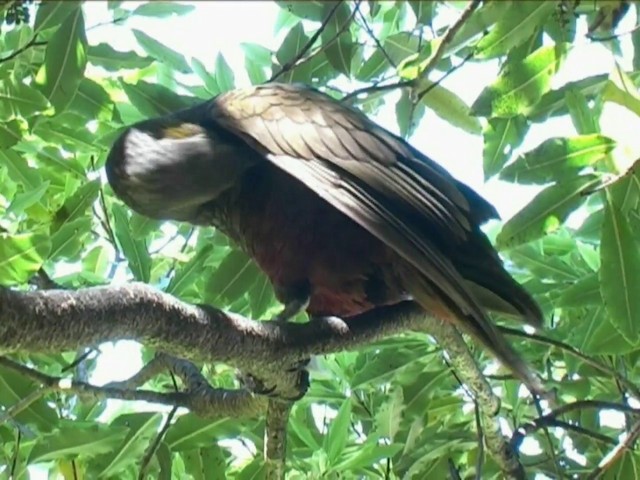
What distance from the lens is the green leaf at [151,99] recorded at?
2.08 metres

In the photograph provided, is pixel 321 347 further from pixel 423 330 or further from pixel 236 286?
pixel 236 286

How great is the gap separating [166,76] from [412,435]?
3.28 ft

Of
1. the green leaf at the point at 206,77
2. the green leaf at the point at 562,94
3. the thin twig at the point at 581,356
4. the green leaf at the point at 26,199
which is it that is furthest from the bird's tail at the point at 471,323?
the green leaf at the point at 206,77

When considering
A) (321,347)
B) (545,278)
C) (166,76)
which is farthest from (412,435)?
(166,76)

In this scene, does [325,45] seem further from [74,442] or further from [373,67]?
[74,442]

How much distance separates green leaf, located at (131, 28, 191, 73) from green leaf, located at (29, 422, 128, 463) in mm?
781

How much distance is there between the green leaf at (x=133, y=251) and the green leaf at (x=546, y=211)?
0.73m

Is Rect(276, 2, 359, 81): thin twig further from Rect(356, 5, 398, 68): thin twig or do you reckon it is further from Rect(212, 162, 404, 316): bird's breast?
Rect(212, 162, 404, 316): bird's breast

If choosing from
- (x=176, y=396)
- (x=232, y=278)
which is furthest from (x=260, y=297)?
(x=176, y=396)

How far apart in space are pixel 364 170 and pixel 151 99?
1.73 feet

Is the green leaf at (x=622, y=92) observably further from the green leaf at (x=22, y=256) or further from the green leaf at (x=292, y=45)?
the green leaf at (x=22, y=256)

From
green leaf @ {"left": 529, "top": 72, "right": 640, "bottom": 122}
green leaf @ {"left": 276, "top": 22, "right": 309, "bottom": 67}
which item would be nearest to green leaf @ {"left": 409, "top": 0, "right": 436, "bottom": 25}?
green leaf @ {"left": 529, "top": 72, "right": 640, "bottom": 122}

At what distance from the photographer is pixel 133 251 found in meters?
2.08

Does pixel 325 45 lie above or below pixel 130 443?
above
